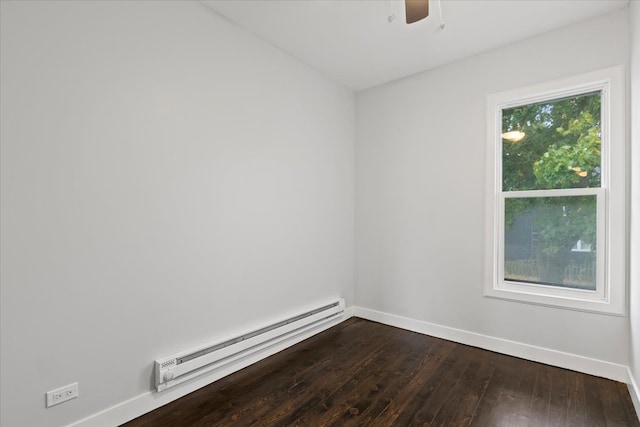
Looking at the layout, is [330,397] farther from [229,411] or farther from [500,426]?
[500,426]

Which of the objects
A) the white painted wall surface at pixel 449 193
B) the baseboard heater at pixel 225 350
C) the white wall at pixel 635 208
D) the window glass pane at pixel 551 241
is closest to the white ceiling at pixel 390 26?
the white painted wall surface at pixel 449 193

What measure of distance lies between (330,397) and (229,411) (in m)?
0.67

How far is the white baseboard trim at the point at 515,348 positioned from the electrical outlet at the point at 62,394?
9.32 ft

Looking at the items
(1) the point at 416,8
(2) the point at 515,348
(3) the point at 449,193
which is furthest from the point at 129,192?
(2) the point at 515,348

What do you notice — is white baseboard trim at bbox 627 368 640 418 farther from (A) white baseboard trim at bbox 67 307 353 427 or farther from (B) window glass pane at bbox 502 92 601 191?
(A) white baseboard trim at bbox 67 307 353 427

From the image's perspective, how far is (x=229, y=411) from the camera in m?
2.01

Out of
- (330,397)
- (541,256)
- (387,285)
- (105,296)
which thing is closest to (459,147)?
(541,256)

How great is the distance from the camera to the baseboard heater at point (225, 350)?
6.77 feet

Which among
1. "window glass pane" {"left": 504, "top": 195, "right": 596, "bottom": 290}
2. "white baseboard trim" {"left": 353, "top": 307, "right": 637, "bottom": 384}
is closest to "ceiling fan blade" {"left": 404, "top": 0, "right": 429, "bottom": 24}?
"window glass pane" {"left": 504, "top": 195, "right": 596, "bottom": 290}

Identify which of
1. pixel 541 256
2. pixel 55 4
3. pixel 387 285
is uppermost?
pixel 55 4

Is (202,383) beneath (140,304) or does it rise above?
beneath

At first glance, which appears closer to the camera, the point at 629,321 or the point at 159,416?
the point at 159,416

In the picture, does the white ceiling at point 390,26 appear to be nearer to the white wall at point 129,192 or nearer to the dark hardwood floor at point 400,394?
the white wall at point 129,192

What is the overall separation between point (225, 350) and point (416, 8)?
250 centimetres
